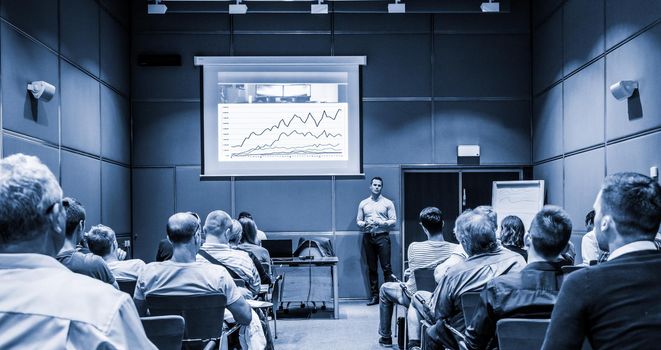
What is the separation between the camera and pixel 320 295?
7965 millimetres

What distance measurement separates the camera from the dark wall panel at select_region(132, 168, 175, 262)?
333 inches

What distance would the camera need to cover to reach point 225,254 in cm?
415

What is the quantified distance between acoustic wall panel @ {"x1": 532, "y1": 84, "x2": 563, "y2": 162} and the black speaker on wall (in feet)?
17.3

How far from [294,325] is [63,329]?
5.38 m

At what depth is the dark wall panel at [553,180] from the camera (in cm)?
748

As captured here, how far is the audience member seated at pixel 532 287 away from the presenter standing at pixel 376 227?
5.45 metres

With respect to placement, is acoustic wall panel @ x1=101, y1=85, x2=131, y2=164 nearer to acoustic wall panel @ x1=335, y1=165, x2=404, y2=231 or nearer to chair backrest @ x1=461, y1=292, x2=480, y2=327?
acoustic wall panel @ x1=335, y1=165, x2=404, y2=231

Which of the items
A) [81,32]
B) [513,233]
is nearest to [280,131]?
[81,32]

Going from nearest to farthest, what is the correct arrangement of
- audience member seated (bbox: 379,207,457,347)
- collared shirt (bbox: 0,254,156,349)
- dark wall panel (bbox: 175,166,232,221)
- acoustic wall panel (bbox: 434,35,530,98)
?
collared shirt (bbox: 0,254,156,349), audience member seated (bbox: 379,207,457,347), dark wall panel (bbox: 175,166,232,221), acoustic wall panel (bbox: 434,35,530,98)

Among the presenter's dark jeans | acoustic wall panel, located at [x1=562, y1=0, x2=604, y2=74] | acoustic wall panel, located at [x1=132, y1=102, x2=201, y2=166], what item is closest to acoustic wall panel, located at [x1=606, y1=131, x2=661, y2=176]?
acoustic wall panel, located at [x1=562, y1=0, x2=604, y2=74]

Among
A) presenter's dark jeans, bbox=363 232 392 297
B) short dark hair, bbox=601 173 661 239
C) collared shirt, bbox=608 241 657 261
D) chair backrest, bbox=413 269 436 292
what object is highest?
short dark hair, bbox=601 173 661 239

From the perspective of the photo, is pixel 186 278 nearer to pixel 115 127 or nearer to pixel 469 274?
pixel 469 274

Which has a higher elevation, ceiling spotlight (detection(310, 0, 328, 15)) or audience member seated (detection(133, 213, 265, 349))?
ceiling spotlight (detection(310, 0, 328, 15))

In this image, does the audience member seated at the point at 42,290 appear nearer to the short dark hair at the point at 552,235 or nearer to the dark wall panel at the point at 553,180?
the short dark hair at the point at 552,235
